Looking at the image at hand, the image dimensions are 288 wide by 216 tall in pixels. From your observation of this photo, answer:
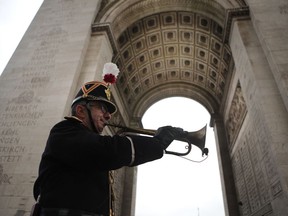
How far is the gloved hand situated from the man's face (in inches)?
22.2

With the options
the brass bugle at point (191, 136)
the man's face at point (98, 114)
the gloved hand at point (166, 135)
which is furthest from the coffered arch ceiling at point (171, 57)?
the gloved hand at point (166, 135)

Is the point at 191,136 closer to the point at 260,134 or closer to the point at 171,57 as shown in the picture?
the point at 260,134

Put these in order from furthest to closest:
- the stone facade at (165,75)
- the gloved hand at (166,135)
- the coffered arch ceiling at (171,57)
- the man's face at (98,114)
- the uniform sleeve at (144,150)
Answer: the coffered arch ceiling at (171,57), the stone facade at (165,75), the man's face at (98,114), the gloved hand at (166,135), the uniform sleeve at (144,150)

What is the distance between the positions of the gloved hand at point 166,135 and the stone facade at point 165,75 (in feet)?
15.0

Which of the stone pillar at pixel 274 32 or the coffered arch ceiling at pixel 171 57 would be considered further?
the coffered arch ceiling at pixel 171 57

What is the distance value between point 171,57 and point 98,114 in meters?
13.2

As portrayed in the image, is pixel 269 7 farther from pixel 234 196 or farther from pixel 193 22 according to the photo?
pixel 234 196

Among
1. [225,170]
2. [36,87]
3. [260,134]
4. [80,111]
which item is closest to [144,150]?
[80,111]

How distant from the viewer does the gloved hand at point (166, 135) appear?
1.86m

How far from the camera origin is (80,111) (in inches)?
79.4

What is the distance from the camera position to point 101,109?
207 cm

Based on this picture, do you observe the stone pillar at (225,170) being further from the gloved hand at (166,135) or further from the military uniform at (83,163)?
the military uniform at (83,163)

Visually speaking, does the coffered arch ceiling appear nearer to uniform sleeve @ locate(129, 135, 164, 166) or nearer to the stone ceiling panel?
the stone ceiling panel

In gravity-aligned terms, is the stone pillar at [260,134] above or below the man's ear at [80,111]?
above
